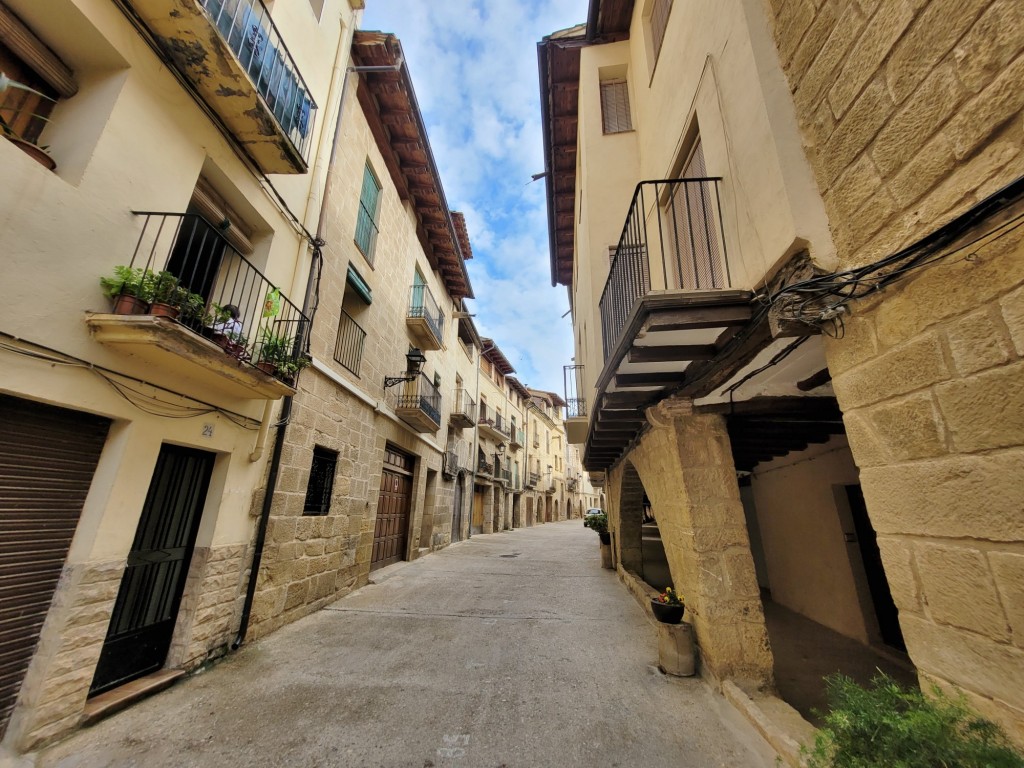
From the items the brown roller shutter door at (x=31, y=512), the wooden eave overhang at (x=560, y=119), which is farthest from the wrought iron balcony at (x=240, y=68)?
the wooden eave overhang at (x=560, y=119)

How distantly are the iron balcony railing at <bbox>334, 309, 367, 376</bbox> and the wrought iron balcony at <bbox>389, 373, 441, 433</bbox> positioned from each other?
183 centimetres

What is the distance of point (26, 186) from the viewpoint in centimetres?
250

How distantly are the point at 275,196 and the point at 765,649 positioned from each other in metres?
7.04

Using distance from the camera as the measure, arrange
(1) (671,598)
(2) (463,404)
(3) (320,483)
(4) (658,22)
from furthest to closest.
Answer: (2) (463,404)
(3) (320,483)
(4) (658,22)
(1) (671,598)

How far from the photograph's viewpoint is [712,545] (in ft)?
12.3

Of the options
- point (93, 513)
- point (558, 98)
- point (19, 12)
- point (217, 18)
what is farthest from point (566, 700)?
point (558, 98)

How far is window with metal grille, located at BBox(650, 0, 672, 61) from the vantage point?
15.6 ft

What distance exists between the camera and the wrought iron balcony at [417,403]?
8672 mm

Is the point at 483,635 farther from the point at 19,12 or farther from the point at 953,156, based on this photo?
the point at 19,12

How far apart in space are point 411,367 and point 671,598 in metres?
7.57

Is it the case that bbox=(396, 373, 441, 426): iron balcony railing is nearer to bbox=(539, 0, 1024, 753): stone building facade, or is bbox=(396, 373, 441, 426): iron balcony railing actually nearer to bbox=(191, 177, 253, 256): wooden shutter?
bbox=(191, 177, 253, 256): wooden shutter

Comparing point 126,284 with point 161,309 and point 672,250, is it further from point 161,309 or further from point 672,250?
point 672,250

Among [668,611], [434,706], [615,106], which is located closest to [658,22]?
[615,106]

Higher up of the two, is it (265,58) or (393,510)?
(265,58)
